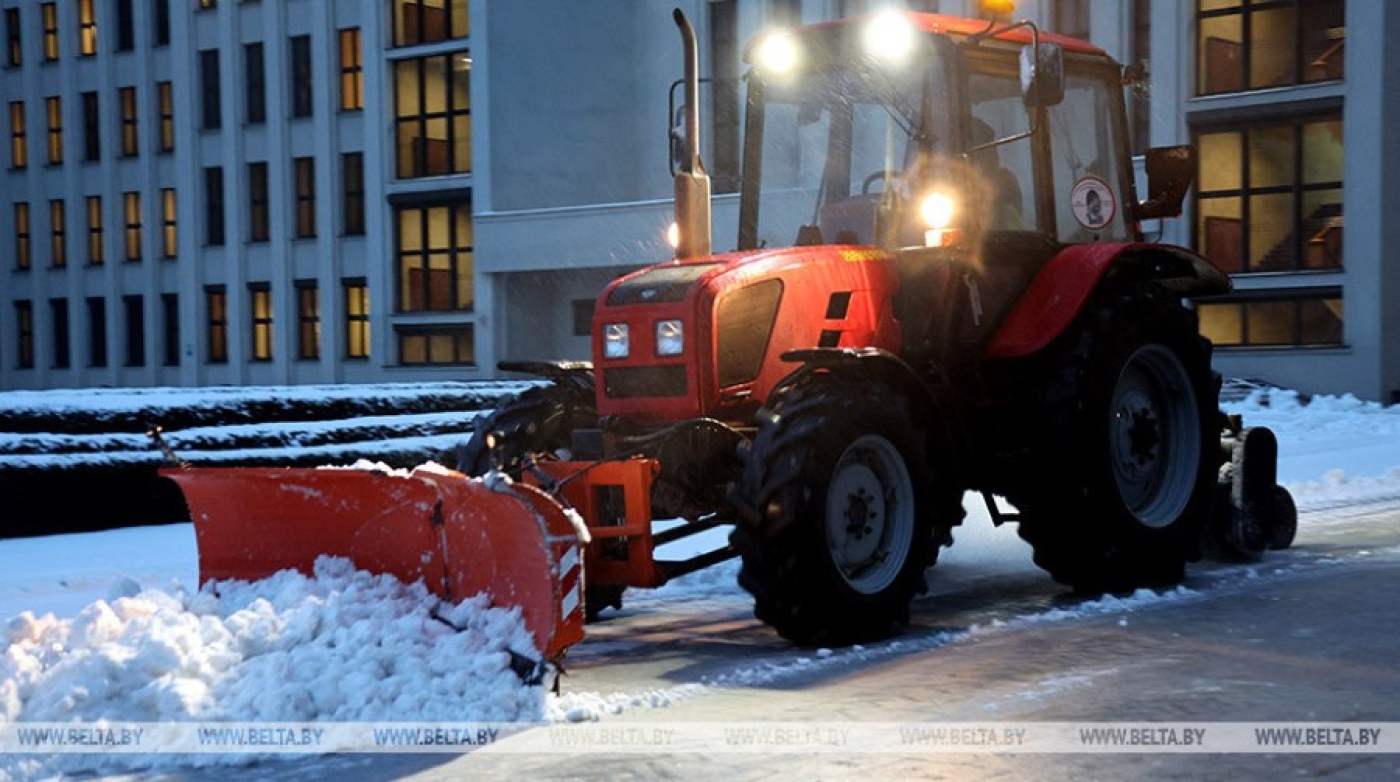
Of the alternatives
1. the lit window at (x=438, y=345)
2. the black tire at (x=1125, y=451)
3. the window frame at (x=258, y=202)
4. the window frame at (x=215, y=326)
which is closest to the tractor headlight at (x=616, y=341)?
the black tire at (x=1125, y=451)

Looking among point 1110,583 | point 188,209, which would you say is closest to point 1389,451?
point 1110,583

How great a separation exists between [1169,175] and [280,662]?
19.2 feet

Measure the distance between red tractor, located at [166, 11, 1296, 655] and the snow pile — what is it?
0.92 feet

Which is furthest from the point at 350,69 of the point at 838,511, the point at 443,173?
the point at 838,511

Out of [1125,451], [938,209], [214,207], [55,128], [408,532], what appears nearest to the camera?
[408,532]

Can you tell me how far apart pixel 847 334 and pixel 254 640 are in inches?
130

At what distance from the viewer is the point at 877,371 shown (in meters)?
8.32

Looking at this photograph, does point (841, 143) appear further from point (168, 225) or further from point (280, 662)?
point (168, 225)

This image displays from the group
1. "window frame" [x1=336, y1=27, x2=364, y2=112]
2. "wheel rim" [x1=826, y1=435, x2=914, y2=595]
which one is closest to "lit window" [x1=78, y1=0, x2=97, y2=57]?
"window frame" [x1=336, y1=27, x2=364, y2=112]

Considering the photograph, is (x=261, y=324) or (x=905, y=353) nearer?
(x=905, y=353)

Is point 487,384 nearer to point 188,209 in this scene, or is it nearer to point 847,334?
point 847,334

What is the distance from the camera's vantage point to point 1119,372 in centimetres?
952

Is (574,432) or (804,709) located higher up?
(574,432)

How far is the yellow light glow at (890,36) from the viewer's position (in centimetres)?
923
